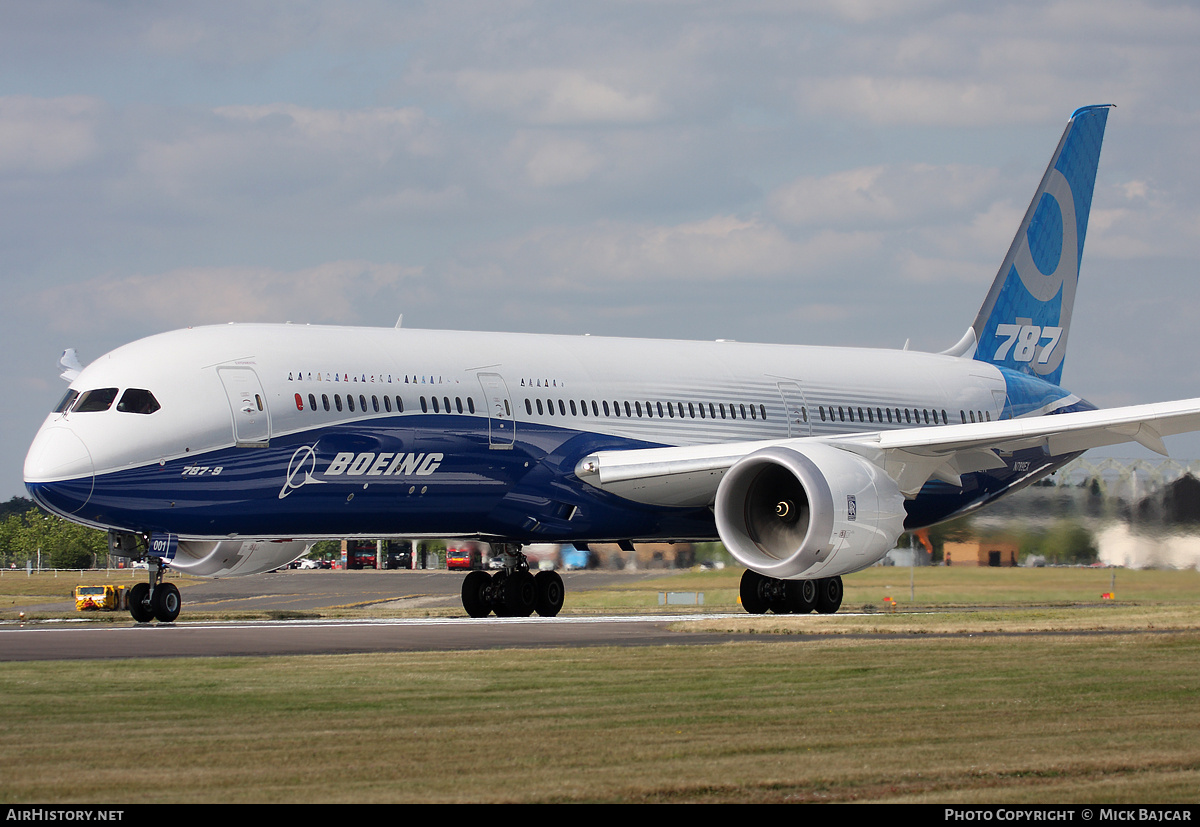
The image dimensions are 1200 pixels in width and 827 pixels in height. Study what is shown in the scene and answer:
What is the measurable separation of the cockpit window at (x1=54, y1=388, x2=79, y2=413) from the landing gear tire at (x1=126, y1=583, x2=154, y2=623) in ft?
8.86

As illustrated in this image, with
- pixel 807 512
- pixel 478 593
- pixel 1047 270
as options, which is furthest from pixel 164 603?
pixel 1047 270

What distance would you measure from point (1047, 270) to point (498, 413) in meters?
15.6

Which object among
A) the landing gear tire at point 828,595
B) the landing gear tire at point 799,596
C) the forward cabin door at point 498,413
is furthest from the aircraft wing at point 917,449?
the landing gear tire at point 828,595

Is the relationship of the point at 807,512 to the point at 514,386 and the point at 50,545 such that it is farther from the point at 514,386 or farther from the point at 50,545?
the point at 50,545

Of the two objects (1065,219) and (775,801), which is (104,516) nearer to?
(775,801)

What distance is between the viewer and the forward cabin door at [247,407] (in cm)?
2120

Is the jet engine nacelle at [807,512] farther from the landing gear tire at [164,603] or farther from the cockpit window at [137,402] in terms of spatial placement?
the cockpit window at [137,402]

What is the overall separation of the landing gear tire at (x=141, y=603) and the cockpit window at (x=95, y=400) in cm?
268

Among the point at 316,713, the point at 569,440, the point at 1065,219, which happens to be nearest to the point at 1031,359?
the point at 1065,219

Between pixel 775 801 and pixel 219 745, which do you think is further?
pixel 219 745

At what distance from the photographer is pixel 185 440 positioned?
68.4 ft

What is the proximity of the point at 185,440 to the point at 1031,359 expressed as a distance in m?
20.0

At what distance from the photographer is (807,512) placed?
77.7 feet

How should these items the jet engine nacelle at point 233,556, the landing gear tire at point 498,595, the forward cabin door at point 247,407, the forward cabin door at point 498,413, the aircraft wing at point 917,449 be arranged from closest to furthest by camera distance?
1. the forward cabin door at point 247,407
2. the aircraft wing at point 917,449
3. the forward cabin door at point 498,413
4. the jet engine nacelle at point 233,556
5. the landing gear tire at point 498,595
